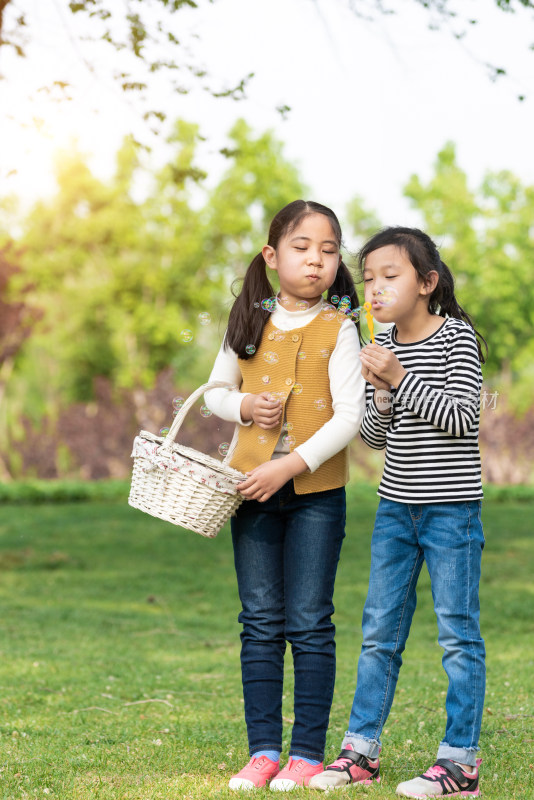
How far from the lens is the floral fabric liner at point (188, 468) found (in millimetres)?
2809

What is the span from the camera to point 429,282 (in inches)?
116

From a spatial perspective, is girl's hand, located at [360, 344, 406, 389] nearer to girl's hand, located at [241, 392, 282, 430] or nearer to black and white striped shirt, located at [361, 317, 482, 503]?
black and white striped shirt, located at [361, 317, 482, 503]

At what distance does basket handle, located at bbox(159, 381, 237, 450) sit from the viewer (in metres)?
2.88

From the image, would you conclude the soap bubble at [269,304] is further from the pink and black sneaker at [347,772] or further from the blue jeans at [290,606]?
the pink and black sneaker at [347,772]

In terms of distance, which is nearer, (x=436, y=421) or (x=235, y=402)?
(x=436, y=421)

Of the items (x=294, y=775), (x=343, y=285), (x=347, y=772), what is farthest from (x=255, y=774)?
(x=343, y=285)

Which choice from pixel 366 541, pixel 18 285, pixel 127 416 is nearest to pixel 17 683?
pixel 366 541

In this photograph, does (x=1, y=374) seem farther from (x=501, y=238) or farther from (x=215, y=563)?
(x=215, y=563)

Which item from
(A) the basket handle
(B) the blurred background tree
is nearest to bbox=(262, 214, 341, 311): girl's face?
(A) the basket handle

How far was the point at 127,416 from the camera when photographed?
63.1 feet

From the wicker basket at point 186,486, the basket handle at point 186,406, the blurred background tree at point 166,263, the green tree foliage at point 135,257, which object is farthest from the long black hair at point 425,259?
the green tree foliage at point 135,257

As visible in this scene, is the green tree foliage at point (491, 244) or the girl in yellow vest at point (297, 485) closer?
the girl in yellow vest at point (297, 485)

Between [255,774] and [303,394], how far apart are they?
1.15 meters

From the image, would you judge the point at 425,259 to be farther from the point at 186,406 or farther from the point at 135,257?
the point at 135,257
